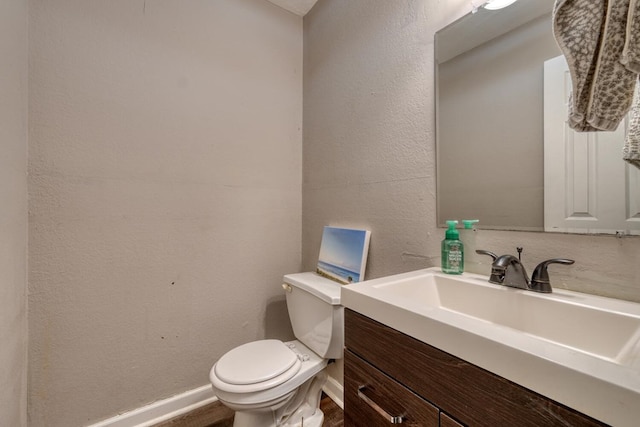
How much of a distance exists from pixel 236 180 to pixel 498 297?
53.4 inches

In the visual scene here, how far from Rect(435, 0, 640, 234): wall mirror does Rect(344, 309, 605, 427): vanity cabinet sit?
55 centimetres

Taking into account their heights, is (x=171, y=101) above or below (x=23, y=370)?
above

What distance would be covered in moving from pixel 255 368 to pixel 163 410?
67 cm

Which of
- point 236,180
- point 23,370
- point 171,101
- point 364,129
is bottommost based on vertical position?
point 23,370

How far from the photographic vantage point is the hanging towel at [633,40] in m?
0.43

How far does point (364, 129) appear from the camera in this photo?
1.31m

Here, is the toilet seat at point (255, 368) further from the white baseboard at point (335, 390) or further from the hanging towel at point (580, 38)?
the hanging towel at point (580, 38)

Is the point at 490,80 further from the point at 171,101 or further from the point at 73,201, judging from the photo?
the point at 73,201

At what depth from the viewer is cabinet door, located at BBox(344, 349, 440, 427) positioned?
55 cm

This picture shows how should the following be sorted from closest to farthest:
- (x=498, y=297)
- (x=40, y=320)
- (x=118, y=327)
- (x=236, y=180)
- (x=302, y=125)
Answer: (x=498, y=297)
(x=40, y=320)
(x=118, y=327)
(x=236, y=180)
(x=302, y=125)

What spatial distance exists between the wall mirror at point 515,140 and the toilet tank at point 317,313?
583 mm

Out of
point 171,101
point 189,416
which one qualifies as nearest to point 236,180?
point 171,101

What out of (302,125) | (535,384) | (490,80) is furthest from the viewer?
(302,125)

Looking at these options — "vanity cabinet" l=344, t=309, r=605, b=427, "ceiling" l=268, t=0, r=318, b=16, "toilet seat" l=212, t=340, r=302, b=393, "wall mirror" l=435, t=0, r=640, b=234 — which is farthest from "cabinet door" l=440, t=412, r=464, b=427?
"ceiling" l=268, t=0, r=318, b=16
